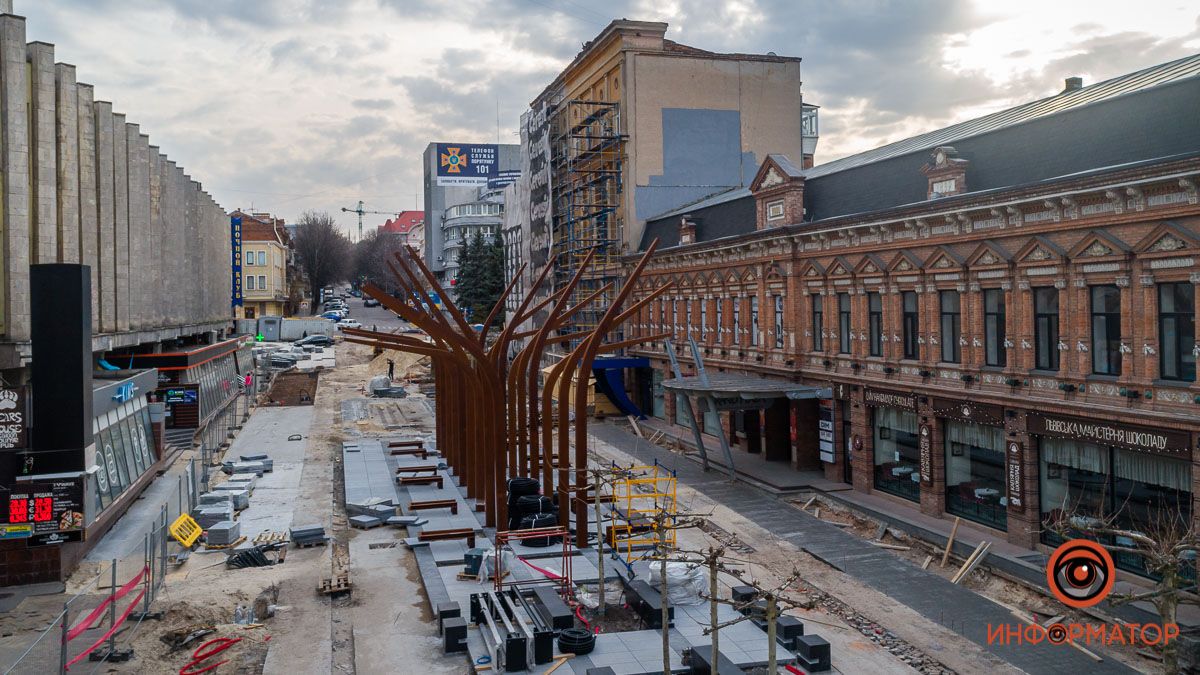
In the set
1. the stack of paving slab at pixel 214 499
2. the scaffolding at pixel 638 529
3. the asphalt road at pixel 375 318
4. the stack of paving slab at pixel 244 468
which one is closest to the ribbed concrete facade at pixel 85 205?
the stack of paving slab at pixel 244 468

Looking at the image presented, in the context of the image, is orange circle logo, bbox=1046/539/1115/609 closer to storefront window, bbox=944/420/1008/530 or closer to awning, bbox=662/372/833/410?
storefront window, bbox=944/420/1008/530

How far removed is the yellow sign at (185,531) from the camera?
805 inches

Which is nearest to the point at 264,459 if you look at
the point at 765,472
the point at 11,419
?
the point at 11,419

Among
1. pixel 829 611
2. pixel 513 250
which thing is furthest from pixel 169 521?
pixel 513 250

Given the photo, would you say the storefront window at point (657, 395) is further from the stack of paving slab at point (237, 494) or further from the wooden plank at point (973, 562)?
the wooden plank at point (973, 562)

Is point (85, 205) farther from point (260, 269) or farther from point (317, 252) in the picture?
point (317, 252)

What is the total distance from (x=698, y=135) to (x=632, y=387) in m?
13.0

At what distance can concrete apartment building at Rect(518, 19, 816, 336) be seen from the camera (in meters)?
44.1

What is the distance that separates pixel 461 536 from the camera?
2127 cm

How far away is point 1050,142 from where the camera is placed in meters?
19.8

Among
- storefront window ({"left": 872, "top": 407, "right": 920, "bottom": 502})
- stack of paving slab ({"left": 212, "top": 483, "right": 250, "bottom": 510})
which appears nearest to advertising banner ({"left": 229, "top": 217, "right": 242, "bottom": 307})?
stack of paving slab ({"left": 212, "top": 483, "right": 250, "bottom": 510})

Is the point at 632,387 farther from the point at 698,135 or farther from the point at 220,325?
the point at 220,325

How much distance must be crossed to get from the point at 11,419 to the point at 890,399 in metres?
20.5

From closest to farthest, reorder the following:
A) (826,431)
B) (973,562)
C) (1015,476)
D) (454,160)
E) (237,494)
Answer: (973,562) → (1015,476) → (237,494) → (826,431) → (454,160)
